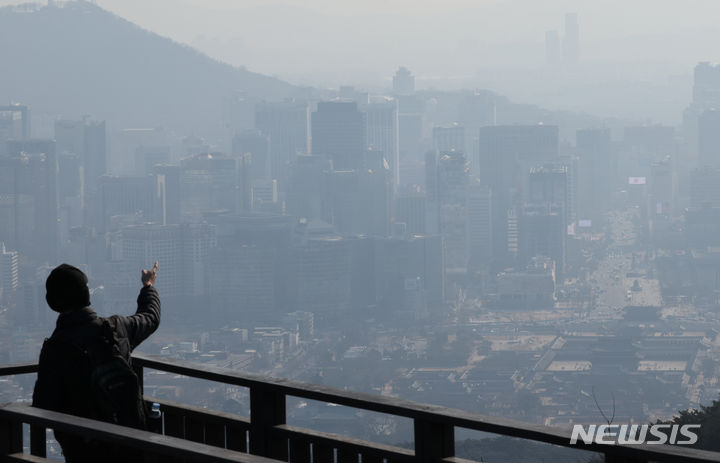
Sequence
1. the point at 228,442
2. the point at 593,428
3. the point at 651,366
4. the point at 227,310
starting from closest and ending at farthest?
the point at 593,428 → the point at 228,442 → the point at 651,366 → the point at 227,310

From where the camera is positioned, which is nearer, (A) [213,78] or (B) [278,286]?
(B) [278,286]

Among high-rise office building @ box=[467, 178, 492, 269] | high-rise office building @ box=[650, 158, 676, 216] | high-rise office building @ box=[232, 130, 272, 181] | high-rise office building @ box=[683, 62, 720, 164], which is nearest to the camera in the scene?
high-rise office building @ box=[467, 178, 492, 269]

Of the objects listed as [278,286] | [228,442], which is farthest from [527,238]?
[228,442]

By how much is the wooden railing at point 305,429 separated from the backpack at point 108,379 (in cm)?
15

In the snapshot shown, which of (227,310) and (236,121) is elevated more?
(236,121)

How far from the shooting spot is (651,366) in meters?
71.6

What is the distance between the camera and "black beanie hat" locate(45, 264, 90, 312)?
92.4 inches

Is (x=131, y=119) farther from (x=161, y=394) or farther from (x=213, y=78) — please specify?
(x=161, y=394)

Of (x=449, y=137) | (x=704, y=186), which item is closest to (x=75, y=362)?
(x=704, y=186)

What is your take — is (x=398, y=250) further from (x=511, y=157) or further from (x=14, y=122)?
(x=14, y=122)

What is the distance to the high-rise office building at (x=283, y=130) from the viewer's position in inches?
5910

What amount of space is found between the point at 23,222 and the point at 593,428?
11708cm

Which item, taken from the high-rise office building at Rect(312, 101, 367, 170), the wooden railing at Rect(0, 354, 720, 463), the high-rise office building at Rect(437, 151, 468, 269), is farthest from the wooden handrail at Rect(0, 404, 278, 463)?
the high-rise office building at Rect(312, 101, 367, 170)

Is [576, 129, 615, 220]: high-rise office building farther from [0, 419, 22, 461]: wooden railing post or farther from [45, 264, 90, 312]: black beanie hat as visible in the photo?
[0, 419, 22, 461]: wooden railing post
